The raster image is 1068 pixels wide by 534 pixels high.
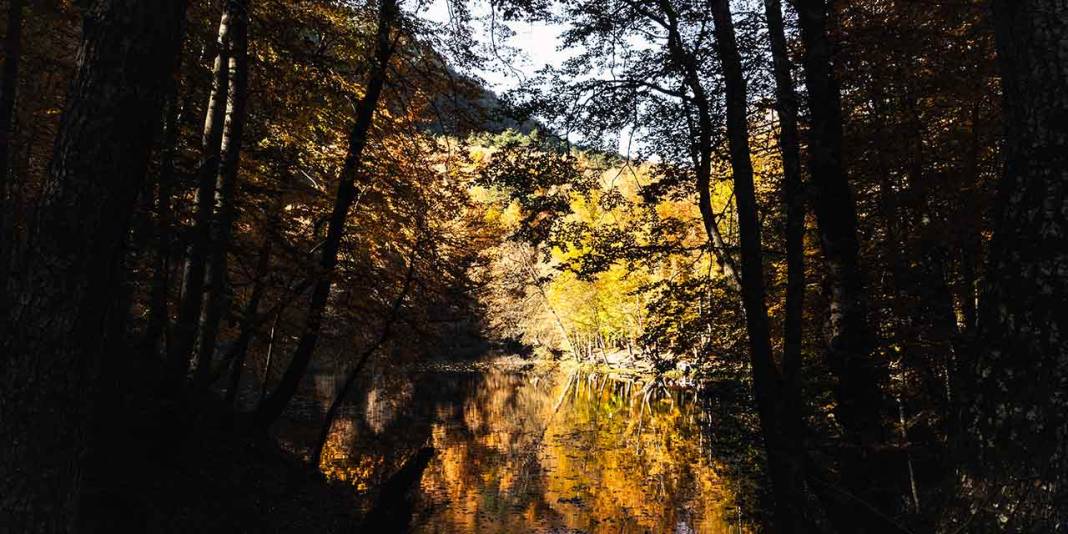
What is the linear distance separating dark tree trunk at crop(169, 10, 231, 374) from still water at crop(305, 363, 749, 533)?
5.33 metres

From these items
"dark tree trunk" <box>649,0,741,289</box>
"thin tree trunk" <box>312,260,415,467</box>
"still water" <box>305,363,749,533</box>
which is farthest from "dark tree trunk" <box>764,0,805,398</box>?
"thin tree trunk" <box>312,260,415,467</box>

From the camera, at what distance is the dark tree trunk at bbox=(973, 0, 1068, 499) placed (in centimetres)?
195

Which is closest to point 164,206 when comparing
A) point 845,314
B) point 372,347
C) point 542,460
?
point 372,347

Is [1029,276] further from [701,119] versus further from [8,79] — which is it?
[8,79]

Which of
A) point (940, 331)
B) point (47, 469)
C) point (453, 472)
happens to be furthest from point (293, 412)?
point (940, 331)

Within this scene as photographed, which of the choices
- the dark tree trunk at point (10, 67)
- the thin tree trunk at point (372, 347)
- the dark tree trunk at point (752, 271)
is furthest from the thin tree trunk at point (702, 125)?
the dark tree trunk at point (10, 67)

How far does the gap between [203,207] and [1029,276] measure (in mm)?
6883

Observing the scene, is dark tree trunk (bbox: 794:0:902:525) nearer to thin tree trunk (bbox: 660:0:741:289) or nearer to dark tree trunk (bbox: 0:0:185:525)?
thin tree trunk (bbox: 660:0:741:289)

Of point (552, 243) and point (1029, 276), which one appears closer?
point (1029, 276)

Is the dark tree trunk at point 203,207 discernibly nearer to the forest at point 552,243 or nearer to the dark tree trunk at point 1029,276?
the forest at point 552,243

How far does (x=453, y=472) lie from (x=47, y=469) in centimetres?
1187

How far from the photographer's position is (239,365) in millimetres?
10812

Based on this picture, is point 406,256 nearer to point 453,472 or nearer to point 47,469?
point 453,472

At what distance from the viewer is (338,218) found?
29.1 ft
